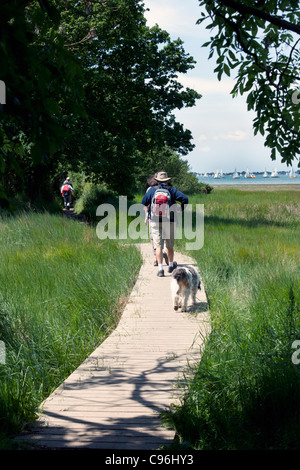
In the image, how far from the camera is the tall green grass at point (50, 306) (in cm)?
477

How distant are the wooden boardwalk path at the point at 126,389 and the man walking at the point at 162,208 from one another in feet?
8.47

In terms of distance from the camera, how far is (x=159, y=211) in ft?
30.8

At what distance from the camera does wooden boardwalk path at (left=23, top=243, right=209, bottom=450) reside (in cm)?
366

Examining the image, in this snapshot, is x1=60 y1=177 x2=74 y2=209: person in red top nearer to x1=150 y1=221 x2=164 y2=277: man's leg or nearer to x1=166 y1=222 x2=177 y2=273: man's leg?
x1=166 y1=222 x2=177 y2=273: man's leg

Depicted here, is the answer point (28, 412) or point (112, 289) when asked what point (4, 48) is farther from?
point (112, 289)

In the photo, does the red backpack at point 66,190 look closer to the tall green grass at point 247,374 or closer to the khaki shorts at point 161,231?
the khaki shorts at point 161,231

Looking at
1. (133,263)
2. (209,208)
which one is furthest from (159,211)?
(209,208)

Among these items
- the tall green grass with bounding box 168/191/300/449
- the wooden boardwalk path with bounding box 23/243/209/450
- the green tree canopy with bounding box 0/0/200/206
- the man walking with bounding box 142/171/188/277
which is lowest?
the wooden boardwalk path with bounding box 23/243/209/450

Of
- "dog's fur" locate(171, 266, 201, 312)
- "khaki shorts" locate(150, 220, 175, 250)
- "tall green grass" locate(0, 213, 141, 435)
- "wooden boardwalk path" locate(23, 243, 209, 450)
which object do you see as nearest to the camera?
"wooden boardwalk path" locate(23, 243, 209, 450)

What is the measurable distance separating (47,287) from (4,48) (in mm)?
6697

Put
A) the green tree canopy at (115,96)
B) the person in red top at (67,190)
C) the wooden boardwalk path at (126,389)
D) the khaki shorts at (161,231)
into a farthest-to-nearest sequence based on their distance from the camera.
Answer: the person in red top at (67,190) < the green tree canopy at (115,96) < the khaki shorts at (161,231) < the wooden boardwalk path at (126,389)

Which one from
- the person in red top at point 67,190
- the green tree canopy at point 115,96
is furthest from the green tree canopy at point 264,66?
the person in red top at point 67,190

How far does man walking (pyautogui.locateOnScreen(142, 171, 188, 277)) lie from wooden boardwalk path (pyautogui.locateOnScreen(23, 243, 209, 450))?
2.58 m

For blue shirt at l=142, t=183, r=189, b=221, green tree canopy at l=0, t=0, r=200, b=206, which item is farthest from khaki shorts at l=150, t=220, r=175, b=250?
green tree canopy at l=0, t=0, r=200, b=206
